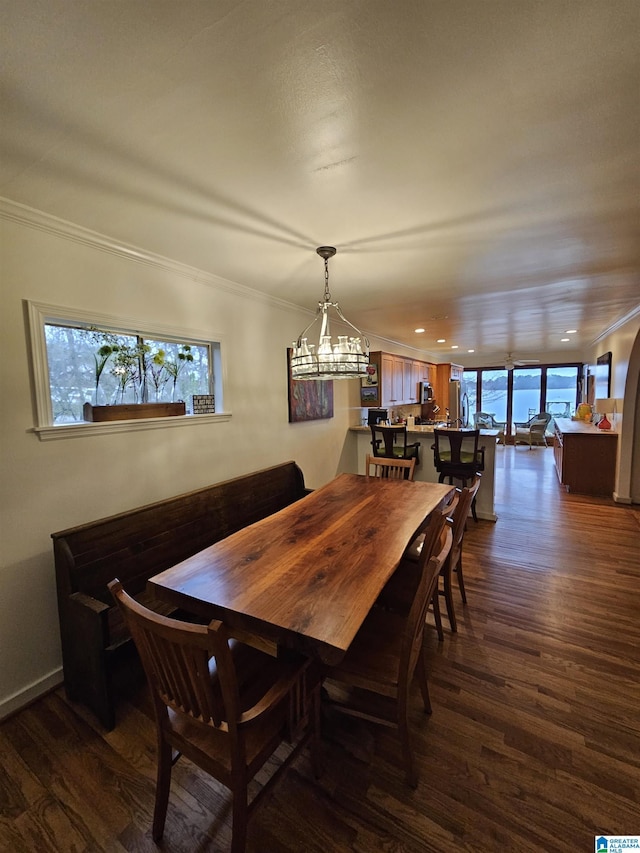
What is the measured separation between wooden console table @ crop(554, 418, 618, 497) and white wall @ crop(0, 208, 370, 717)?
16.7ft

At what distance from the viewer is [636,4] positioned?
87 centimetres

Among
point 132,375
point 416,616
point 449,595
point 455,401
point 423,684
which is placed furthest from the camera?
point 455,401

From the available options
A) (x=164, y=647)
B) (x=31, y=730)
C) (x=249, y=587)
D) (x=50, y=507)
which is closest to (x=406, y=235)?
(x=249, y=587)

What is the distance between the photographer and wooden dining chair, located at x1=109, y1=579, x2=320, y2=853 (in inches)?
39.1

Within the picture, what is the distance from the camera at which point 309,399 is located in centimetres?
422

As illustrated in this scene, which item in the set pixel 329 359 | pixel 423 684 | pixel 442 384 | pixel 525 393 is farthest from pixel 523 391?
pixel 423 684

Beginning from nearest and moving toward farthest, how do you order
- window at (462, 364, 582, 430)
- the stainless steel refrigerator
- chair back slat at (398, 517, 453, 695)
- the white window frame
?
chair back slat at (398, 517, 453, 695) → the white window frame → the stainless steel refrigerator → window at (462, 364, 582, 430)

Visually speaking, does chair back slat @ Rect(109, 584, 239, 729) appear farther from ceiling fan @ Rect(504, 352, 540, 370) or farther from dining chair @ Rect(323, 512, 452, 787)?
ceiling fan @ Rect(504, 352, 540, 370)

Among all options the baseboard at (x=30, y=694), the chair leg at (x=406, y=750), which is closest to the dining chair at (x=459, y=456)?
the chair leg at (x=406, y=750)

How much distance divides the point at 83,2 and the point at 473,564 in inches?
153

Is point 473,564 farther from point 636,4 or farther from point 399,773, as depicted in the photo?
point 636,4

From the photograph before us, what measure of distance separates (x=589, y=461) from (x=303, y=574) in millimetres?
5518

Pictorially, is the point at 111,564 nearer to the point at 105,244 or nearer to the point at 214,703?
the point at 214,703

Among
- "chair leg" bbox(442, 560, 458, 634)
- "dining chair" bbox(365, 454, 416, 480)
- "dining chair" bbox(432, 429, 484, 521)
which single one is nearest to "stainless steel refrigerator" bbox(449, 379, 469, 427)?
"dining chair" bbox(432, 429, 484, 521)
